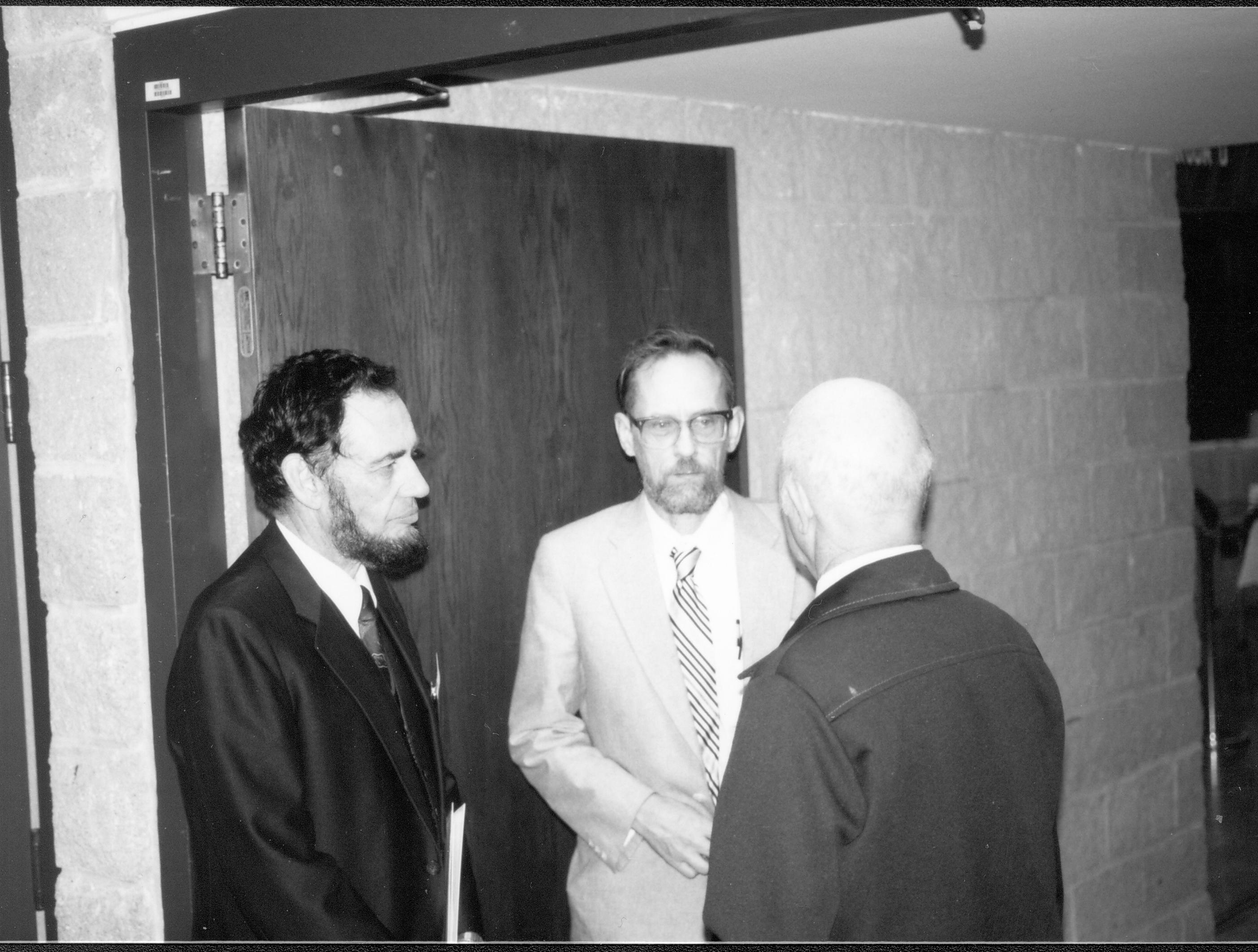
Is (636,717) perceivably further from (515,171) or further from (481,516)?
(515,171)

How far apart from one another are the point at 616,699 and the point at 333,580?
0.54 m

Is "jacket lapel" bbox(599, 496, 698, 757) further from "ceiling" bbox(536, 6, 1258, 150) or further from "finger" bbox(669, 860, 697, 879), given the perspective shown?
"ceiling" bbox(536, 6, 1258, 150)

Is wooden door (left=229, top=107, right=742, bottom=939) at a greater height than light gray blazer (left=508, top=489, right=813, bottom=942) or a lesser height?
greater

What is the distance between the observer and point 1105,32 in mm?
2148

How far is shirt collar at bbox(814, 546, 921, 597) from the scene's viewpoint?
1479mm

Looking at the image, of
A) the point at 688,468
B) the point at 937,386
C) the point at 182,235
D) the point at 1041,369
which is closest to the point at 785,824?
the point at 688,468

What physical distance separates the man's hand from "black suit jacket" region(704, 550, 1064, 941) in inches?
22.0

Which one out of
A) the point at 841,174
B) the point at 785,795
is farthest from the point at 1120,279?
the point at 785,795

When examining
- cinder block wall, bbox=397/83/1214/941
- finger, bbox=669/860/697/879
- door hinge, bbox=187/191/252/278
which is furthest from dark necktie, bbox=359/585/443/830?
cinder block wall, bbox=397/83/1214/941

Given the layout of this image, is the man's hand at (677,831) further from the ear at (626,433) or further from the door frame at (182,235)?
the door frame at (182,235)

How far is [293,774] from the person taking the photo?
5.29 feet

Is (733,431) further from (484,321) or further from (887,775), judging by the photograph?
(887,775)

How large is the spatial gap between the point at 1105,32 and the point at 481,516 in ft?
4.39

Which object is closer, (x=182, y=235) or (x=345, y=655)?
(x=345, y=655)
